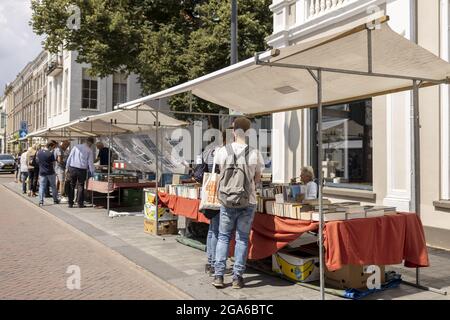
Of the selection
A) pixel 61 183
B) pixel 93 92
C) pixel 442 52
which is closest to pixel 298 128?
pixel 442 52

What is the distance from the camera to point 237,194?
5.04 metres

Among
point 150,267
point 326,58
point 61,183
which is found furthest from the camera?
point 61,183

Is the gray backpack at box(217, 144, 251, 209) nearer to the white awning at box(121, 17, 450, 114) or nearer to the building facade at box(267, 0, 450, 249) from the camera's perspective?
the white awning at box(121, 17, 450, 114)

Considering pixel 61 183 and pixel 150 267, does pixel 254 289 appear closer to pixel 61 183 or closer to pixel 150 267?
pixel 150 267

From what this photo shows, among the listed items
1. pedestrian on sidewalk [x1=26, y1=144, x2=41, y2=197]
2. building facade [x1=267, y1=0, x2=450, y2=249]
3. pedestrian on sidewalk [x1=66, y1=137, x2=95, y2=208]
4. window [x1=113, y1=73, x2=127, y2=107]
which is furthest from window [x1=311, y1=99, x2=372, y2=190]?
window [x1=113, y1=73, x2=127, y2=107]

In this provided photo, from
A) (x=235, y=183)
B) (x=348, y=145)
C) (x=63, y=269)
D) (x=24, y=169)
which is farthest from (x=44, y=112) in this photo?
(x=235, y=183)

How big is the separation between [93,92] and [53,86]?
7.31 metres

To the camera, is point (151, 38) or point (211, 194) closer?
point (211, 194)

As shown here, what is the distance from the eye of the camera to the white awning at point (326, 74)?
4500 millimetres

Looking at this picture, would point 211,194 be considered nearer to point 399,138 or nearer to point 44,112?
point 399,138

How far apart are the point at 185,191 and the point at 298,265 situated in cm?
257

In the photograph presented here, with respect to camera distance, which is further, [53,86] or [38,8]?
[53,86]

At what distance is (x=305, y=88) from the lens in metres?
6.49

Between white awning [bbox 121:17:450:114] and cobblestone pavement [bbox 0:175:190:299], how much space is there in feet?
8.37
